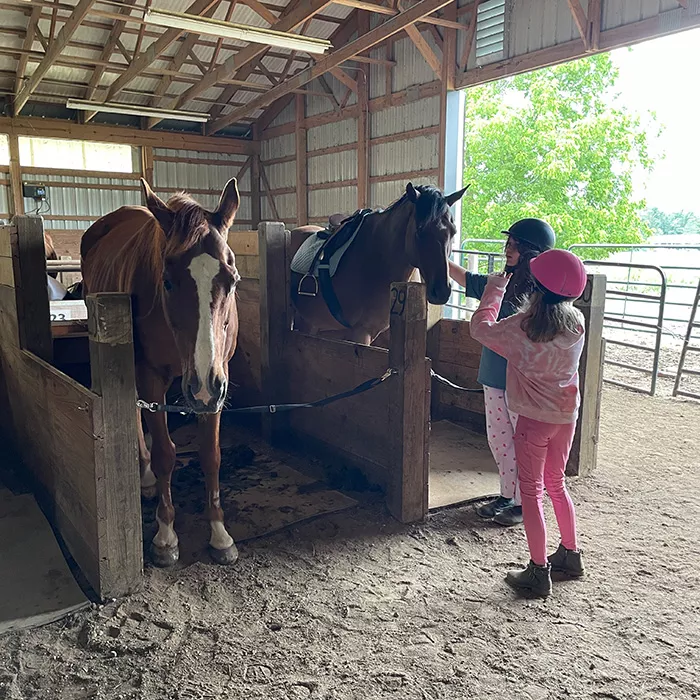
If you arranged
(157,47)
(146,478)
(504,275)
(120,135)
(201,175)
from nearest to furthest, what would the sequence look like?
(504,275) < (146,478) < (157,47) < (120,135) < (201,175)

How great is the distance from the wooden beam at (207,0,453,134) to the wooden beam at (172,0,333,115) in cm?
91

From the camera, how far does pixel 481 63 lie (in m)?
9.24

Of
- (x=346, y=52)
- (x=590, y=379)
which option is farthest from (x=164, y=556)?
(x=346, y=52)

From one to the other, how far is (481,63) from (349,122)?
4.17 m

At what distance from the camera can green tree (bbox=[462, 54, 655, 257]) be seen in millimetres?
14539

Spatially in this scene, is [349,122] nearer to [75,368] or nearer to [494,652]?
[75,368]

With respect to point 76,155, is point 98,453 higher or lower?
lower

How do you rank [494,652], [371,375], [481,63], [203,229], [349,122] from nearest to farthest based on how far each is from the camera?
[494,652]
[203,229]
[371,375]
[481,63]
[349,122]

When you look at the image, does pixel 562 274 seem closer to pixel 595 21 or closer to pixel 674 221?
pixel 595 21

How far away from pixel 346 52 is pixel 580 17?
3.76 metres

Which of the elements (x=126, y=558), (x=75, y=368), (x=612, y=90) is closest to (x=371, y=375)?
(x=126, y=558)

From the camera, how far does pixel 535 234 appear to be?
2.72 m

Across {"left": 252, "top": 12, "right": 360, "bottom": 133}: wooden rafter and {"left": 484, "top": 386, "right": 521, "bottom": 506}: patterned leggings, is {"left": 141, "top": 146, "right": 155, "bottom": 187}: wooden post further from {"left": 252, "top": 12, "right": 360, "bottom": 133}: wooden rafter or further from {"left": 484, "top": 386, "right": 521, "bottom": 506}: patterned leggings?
{"left": 484, "top": 386, "right": 521, "bottom": 506}: patterned leggings

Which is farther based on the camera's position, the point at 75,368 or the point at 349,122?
the point at 349,122
